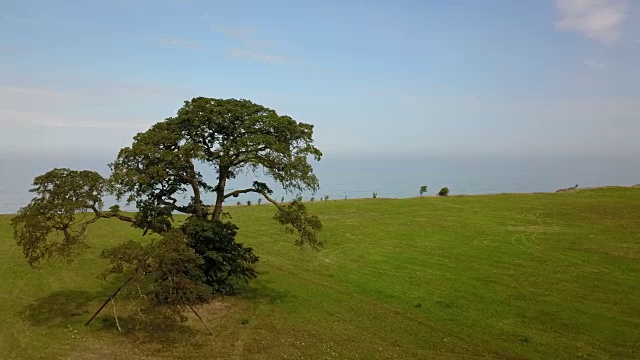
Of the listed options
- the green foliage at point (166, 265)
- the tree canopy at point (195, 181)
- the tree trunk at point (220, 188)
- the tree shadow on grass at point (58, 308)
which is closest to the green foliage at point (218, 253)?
the tree canopy at point (195, 181)

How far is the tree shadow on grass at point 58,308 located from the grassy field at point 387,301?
0.11 meters

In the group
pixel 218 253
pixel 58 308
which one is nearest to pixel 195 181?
pixel 218 253

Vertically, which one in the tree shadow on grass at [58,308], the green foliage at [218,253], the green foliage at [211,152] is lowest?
the tree shadow on grass at [58,308]

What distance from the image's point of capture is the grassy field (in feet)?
65.2

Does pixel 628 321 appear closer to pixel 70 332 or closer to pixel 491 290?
→ pixel 491 290

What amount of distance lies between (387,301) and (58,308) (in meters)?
19.2

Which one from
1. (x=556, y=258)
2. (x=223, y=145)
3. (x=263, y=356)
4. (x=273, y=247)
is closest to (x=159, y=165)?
(x=223, y=145)

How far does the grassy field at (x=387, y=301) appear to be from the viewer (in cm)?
1986

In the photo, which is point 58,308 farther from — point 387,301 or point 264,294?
point 387,301

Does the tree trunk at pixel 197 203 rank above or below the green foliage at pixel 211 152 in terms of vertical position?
below

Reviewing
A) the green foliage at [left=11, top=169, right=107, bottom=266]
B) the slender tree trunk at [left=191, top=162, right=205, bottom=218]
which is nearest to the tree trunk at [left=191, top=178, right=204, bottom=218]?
the slender tree trunk at [left=191, top=162, right=205, bottom=218]

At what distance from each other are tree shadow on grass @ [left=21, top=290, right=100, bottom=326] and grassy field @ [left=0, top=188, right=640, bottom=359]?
107 millimetres

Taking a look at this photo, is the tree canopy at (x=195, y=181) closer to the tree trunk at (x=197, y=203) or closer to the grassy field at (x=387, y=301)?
the tree trunk at (x=197, y=203)

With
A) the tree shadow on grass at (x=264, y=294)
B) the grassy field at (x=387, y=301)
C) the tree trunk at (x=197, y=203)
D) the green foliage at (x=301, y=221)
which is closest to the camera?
the grassy field at (x=387, y=301)
